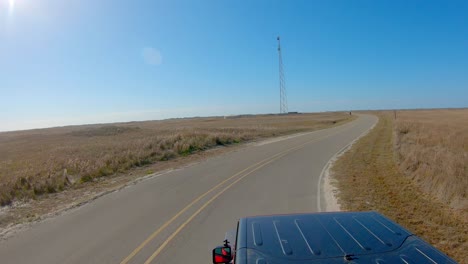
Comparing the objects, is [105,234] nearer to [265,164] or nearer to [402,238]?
[402,238]

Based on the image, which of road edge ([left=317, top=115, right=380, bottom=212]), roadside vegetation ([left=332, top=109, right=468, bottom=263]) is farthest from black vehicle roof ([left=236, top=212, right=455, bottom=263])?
road edge ([left=317, top=115, right=380, bottom=212])

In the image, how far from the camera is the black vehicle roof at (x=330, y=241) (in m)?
2.40

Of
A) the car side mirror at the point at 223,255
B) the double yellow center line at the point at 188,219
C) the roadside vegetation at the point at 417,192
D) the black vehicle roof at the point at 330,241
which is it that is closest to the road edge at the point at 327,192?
the roadside vegetation at the point at 417,192

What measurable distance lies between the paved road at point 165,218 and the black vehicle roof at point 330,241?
3.26 m

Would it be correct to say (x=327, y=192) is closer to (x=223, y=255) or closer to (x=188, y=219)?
(x=188, y=219)

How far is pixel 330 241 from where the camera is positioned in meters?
2.68

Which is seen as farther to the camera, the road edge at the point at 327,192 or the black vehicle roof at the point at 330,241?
the road edge at the point at 327,192

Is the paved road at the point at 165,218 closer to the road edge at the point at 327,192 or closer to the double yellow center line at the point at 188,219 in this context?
the double yellow center line at the point at 188,219

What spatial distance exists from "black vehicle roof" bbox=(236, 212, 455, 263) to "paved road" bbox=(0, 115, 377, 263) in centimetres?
326

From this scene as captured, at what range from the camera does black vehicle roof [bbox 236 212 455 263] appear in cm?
240

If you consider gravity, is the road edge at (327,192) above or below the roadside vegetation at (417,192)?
below

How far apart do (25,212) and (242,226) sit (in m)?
10.3

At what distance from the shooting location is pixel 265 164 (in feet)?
56.5

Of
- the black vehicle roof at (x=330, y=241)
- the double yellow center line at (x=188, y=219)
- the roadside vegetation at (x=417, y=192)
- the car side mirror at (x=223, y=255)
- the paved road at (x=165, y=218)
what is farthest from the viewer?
the roadside vegetation at (x=417, y=192)
